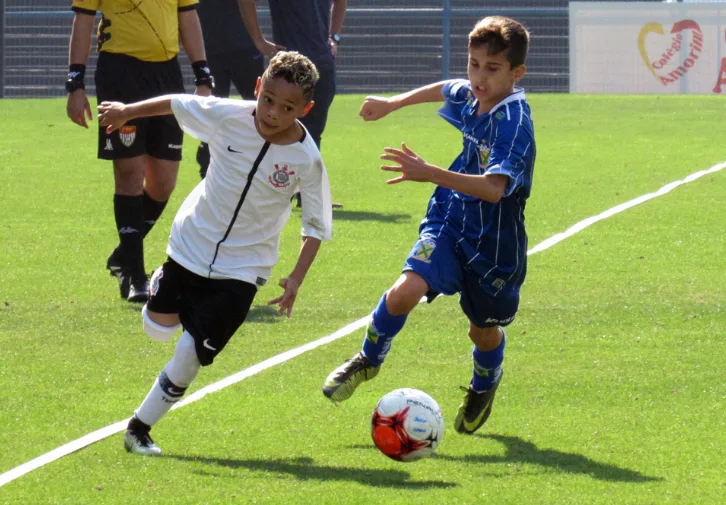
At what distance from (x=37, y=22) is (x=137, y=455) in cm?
2205

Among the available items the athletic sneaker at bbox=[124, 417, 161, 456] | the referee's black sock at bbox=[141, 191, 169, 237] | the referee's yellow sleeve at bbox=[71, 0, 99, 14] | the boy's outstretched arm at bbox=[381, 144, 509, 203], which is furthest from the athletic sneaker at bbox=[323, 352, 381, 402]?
the referee's yellow sleeve at bbox=[71, 0, 99, 14]

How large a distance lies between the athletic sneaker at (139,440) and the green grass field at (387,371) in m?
0.06

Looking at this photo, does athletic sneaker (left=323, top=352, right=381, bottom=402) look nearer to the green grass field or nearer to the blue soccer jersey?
the green grass field

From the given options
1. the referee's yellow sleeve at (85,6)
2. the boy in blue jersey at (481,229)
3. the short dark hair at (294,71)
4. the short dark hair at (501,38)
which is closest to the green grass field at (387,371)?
the boy in blue jersey at (481,229)

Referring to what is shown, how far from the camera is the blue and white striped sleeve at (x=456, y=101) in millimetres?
5473

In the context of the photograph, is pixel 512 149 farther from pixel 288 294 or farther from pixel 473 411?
pixel 473 411

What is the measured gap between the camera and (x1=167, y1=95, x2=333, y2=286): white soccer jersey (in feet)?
17.3

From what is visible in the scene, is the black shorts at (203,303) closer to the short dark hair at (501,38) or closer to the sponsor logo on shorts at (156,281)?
the sponsor logo on shorts at (156,281)

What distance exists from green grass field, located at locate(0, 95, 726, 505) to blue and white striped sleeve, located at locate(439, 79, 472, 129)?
1.27 metres

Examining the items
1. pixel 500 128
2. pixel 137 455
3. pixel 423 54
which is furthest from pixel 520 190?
pixel 423 54

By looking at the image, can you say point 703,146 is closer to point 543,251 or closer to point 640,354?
point 543,251

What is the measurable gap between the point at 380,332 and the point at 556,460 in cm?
89

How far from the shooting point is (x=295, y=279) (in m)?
5.15

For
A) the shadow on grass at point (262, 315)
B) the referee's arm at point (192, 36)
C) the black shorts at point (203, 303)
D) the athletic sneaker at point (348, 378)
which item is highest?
the referee's arm at point (192, 36)
